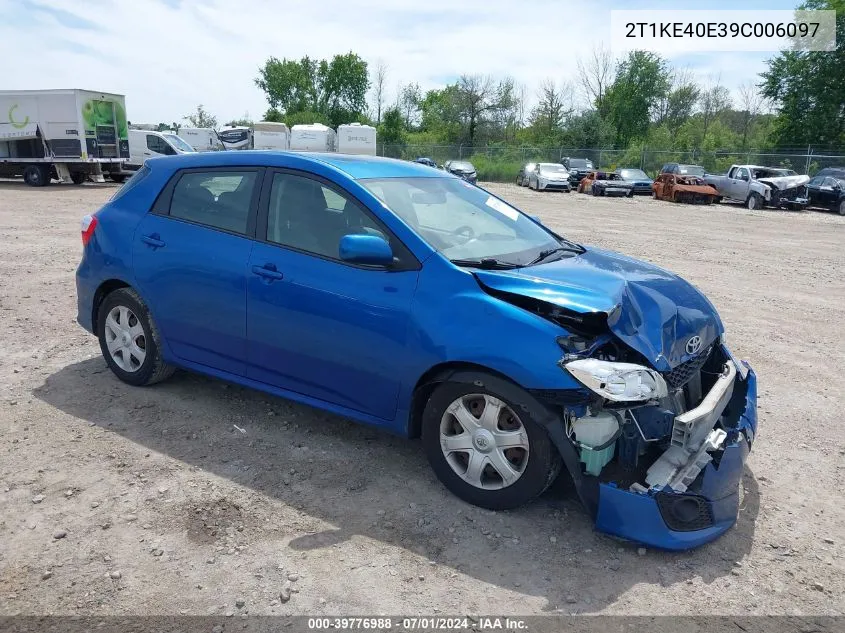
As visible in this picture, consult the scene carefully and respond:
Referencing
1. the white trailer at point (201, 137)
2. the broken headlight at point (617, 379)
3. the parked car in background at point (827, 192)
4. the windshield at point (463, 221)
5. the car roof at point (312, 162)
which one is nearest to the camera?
the broken headlight at point (617, 379)

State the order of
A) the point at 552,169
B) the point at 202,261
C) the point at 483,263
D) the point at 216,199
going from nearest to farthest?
the point at 483,263 → the point at 202,261 → the point at 216,199 → the point at 552,169

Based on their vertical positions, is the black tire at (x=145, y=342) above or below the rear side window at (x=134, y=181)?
below

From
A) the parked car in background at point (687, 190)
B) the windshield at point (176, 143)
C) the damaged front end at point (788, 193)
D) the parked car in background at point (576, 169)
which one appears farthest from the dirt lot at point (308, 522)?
the parked car in background at point (576, 169)

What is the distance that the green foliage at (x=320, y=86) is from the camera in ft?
283

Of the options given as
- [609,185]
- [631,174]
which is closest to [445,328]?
[609,185]

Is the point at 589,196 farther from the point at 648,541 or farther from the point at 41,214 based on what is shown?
the point at 648,541

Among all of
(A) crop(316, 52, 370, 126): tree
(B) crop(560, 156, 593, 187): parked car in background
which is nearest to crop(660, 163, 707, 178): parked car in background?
(B) crop(560, 156, 593, 187): parked car in background

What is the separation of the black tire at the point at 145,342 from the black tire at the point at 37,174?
22.7 metres

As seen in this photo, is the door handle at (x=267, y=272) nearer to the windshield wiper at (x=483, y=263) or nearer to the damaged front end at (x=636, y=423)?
the windshield wiper at (x=483, y=263)

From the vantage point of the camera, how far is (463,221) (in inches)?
162

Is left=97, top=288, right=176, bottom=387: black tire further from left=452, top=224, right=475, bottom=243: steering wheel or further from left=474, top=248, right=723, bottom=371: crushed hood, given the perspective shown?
left=474, top=248, right=723, bottom=371: crushed hood

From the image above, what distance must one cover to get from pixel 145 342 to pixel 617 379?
3.38 m

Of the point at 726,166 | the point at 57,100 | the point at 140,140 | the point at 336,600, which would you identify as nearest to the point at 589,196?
the point at 726,166

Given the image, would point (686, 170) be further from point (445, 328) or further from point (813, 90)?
point (445, 328)
